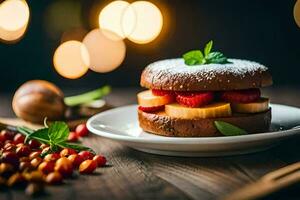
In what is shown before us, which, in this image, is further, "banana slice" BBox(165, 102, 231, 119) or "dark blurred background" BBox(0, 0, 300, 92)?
"dark blurred background" BBox(0, 0, 300, 92)

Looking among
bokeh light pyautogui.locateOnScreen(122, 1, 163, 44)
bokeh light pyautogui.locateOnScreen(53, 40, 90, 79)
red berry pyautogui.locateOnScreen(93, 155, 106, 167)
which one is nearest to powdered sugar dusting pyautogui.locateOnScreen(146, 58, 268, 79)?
red berry pyautogui.locateOnScreen(93, 155, 106, 167)

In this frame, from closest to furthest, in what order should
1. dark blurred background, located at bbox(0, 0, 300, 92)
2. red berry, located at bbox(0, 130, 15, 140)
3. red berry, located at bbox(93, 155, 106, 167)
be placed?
1. red berry, located at bbox(93, 155, 106, 167)
2. red berry, located at bbox(0, 130, 15, 140)
3. dark blurred background, located at bbox(0, 0, 300, 92)

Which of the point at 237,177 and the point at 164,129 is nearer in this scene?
the point at 237,177

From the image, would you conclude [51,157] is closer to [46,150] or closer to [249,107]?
[46,150]

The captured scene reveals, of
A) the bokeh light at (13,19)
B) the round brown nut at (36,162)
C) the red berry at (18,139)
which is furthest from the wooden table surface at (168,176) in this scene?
the bokeh light at (13,19)

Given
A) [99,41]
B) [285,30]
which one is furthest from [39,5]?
[285,30]

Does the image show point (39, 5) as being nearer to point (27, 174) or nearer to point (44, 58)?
point (44, 58)

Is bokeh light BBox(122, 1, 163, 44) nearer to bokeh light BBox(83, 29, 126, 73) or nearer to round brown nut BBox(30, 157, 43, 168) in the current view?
bokeh light BBox(83, 29, 126, 73)
